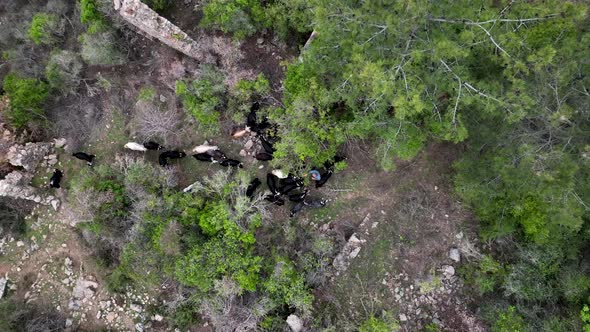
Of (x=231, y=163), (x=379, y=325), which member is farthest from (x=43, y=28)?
(x=379, y=325)

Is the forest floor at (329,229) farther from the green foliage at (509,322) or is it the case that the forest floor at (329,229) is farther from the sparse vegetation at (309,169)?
the green foliage at (509,322)

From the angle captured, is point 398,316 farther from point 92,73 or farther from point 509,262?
point 92,73

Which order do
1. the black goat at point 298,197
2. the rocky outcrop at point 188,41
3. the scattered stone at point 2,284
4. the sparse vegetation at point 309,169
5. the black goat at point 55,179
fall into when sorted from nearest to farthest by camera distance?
the sparse vegetation at point 309,169, the black goat at point 298,197, the rocky outcrop at point 188,41, the scattered stone at point 2,284, the black goat at point 55,179

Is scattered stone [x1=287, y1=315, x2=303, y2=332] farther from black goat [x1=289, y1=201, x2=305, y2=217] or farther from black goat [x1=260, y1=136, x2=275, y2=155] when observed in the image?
black goat [x1=260, y1=136, x2=275, y2=155]

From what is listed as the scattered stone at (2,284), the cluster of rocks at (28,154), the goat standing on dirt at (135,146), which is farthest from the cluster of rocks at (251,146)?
the scattered stone at (2,284)

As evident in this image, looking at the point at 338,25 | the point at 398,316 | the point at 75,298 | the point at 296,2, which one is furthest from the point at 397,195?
the point at 75,298

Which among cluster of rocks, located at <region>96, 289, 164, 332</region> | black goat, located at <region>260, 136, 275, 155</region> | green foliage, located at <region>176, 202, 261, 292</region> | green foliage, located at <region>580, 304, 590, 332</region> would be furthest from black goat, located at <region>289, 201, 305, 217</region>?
green foliage, located at <region>580, 304, 590, 332</region>

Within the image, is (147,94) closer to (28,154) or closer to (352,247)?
(28,154)
